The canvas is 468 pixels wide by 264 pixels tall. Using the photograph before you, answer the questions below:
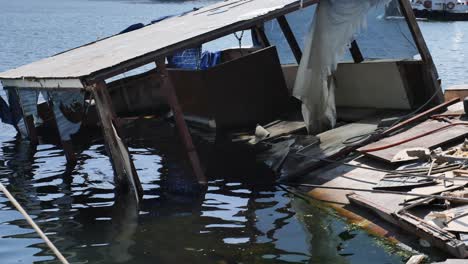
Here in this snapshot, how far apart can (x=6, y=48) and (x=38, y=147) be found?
80.0 ft

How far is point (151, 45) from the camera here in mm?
13188

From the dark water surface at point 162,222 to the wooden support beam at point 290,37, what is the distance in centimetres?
464

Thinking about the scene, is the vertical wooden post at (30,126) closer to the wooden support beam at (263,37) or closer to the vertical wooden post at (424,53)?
the wooden support beam at (263,37)

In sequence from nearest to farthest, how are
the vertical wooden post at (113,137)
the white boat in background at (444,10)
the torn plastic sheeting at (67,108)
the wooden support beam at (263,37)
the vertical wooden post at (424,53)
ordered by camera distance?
1. the vertical wooden post at (113,137)
2. the torn plastic sheeting at (67,108)
3. the vertical wooden post at (424,53)
4. the wooden support beam at (263,37)
5. the white boat in background at (444,10)

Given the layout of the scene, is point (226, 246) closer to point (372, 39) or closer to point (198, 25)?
point (198, 25)

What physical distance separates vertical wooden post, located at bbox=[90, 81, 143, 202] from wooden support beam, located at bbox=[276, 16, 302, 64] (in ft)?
25.9

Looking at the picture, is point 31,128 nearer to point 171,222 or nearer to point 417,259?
point 171,222

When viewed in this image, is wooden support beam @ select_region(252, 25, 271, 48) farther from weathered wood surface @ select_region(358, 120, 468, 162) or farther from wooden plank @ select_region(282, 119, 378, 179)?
weathered wood surface @ select_region(358, 120, 468, 162)

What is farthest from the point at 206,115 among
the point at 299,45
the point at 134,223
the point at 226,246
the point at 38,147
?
the point at 226,246

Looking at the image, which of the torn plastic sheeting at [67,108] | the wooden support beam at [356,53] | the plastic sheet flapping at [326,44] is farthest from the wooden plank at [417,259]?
the wooden support beam at [356,53]

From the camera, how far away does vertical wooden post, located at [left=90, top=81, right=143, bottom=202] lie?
11742mm

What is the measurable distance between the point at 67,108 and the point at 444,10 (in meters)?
62.3

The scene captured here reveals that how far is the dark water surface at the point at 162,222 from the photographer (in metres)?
10.1

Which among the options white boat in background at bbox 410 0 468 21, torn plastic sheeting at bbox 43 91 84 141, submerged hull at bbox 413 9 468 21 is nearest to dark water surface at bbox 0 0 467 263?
torn plastic sheeting at bbox 43 91 84 141
